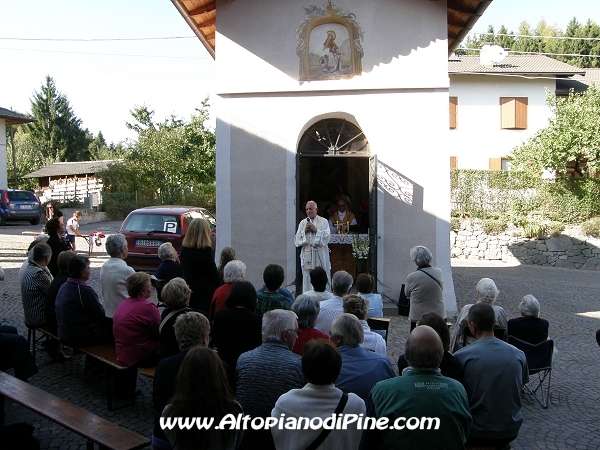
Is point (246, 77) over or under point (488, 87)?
under

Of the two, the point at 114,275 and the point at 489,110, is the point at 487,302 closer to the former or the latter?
the point at 114,275

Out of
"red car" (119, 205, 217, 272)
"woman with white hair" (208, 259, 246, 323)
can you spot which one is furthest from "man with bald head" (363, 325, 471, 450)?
"red car" (119, 205, 217, 272)

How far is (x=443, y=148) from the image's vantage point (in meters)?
10.7

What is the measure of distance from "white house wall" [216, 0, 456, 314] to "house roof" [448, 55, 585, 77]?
18302 millimetres

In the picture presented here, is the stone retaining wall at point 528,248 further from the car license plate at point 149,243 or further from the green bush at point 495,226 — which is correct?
the car license plate at point 149,243

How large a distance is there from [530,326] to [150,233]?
8.59 m

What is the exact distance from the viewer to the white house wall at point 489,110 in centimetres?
2858

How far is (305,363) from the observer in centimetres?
319

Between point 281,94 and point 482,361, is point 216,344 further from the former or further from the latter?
point 281,94

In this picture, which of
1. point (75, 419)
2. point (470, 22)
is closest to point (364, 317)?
point (75, 419)

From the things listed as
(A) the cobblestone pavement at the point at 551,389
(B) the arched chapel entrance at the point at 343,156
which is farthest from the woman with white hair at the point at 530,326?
(B) the arched chapel entrance at the point at 343,156

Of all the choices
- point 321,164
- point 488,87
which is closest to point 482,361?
point 321,164

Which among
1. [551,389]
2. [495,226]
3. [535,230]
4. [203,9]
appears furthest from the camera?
[495,226]

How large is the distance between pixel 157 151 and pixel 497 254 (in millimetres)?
20450
